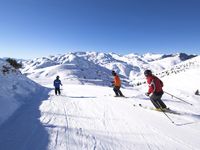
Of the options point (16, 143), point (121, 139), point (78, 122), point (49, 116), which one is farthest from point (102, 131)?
point (49, 116)

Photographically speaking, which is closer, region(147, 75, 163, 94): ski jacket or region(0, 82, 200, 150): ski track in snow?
region(0, 82, 200, 150): ski track in snow

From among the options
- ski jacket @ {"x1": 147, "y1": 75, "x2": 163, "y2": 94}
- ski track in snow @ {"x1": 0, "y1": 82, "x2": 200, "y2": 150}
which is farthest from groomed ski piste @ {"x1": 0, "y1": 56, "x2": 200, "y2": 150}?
ski jacket @ {"x1": 147, "y1": 75, "x2": 163, "y2": 94}


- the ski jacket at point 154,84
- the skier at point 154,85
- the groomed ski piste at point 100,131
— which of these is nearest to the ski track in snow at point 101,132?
the groomed ski piste at point 100,131

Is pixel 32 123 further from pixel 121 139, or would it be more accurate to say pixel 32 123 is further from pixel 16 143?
pixel 121 139

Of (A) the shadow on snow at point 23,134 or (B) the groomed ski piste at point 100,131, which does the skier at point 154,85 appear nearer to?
(B) the groomed ski piste at point 100,131

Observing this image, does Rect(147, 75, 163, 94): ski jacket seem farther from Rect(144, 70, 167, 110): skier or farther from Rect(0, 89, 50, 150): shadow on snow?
Rect(0, 89, 50, 150): shadow on snow

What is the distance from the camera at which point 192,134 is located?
24.1 ft

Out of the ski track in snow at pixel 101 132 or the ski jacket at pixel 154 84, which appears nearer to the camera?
the ski track in snow at pixel 101 132

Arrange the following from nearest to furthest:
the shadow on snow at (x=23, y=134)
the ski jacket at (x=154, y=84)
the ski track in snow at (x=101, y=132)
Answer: the ski track in snow at (x=101, y=132) → the shadow on snow at (x=23, y=134) → the ski jacket at (x=154, y=84)

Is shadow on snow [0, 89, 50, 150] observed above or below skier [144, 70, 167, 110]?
below

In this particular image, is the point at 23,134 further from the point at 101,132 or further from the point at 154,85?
the point at 154,85

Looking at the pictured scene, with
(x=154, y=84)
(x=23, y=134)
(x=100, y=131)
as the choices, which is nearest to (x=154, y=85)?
(x=154, y=84)

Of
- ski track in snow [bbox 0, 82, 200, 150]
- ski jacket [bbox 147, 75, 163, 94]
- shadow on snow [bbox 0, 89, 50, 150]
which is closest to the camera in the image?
ski track in snow [bbox 0, 82, 200, 150]

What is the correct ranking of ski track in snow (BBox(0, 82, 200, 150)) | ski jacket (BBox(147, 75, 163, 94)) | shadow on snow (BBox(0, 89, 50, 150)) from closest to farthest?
ski track in snow (BBox(0, 82, 200, 150)), shadow on snow (BBox(0, 89, 50, 150)), ski jacket (BBox(147, 75, 163, 94))
